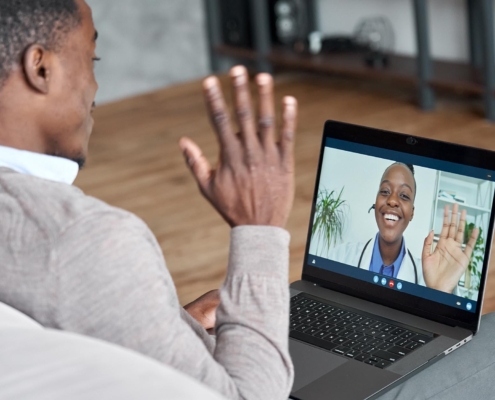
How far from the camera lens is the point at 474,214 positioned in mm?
1286

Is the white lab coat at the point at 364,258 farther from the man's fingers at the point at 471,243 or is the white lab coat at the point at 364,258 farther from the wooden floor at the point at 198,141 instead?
the wooden floor at the point at 198,141

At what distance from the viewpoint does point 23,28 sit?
915 mm

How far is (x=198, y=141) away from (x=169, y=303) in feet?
11.1

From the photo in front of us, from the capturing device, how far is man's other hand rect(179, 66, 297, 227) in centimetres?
90

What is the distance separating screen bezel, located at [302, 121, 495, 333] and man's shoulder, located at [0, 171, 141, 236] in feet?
1.99

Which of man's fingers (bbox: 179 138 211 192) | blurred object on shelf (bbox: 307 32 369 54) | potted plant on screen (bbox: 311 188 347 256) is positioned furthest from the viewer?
blurred object on shelf (bbox: 307 32 369 54)

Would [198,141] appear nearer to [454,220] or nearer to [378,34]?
[378,34]

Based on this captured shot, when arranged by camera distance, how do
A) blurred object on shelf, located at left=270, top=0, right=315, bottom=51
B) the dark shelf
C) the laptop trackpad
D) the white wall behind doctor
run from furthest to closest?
blurred object on shelf, located at left=270, top=0, right=315, bottom=51 < the dark shelf < the white wall behind doctor < the laptop trackpad

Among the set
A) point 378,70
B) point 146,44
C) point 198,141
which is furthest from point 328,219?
point 146,44

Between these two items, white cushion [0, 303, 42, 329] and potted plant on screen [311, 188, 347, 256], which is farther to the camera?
potted plant on screen [311, 188, 347, 256]

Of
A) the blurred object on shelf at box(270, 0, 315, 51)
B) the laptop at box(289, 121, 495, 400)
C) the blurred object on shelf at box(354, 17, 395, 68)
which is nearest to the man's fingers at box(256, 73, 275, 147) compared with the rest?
the laptop at box(289, 121, 495, 400)

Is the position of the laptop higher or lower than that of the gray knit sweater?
lower

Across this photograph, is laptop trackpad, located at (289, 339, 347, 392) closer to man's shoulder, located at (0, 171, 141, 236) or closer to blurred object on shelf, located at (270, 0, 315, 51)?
man's shoulder, located at (0, 171, 141, 236)

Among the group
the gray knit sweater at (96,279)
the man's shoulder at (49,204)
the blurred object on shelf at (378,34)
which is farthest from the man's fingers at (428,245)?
the blurred object on shelf at (378,34)
